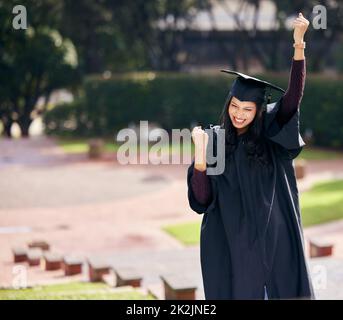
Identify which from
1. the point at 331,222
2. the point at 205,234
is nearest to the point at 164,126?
the point at 331,222

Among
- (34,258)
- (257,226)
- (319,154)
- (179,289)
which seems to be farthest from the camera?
(319,154)

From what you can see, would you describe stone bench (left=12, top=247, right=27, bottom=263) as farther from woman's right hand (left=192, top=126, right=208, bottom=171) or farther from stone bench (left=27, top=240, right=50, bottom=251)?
woman's right hand (left=192, top=126, right=208, bottom=171)

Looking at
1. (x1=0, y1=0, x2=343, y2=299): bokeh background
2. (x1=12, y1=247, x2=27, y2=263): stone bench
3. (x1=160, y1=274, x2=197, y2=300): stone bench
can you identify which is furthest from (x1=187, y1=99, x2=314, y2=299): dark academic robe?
(x1=12, y1=247, x2=27, y2=263): stone bench

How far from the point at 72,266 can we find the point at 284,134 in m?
5.70

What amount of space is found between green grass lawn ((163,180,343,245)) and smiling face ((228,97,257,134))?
23.1 ft

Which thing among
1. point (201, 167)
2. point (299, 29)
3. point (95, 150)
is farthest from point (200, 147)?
point (95, 150)

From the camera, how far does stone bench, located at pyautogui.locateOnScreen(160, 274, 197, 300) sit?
7.00 m

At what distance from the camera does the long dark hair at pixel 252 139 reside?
4492 millimetres

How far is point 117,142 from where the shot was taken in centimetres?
2542

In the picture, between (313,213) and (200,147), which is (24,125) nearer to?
(313,213)

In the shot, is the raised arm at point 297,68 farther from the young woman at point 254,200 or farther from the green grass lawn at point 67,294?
the green grass lawn at point 67,294
